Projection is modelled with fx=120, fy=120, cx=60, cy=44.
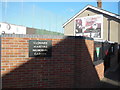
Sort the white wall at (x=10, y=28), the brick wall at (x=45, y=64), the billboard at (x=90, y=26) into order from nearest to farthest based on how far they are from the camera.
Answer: the brick wall at (x=45, y=64) → the billboard at (x=90, y=26) → the white wall at (x=10, y=28)

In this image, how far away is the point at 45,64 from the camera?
3.94 metres

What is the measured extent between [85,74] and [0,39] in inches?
127

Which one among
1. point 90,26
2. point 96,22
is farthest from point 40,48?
point 90,26

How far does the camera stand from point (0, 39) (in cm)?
366

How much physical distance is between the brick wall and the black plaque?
10cm

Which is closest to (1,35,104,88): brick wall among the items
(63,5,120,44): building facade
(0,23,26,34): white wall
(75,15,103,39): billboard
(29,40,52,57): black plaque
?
(29,40,52,57): black plaque

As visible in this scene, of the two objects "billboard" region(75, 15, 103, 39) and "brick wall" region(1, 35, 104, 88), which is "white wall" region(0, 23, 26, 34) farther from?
"brick wall" region(1, 35, 104, 88)

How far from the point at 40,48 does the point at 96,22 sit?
14596 mm

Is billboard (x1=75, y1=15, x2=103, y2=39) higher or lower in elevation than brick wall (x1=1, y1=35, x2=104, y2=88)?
higher

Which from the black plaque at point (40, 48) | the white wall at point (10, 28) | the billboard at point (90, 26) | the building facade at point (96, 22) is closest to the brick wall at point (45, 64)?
the black plaque at point (40, 48)

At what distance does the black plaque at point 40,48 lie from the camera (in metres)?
3.81

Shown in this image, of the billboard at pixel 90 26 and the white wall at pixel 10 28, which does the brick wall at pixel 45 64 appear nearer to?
the billboard at pixel 90 26

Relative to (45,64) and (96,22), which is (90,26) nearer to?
(96,22)

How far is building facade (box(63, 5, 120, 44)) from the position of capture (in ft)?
49.8
